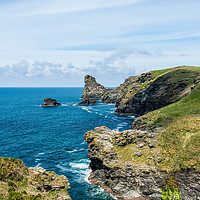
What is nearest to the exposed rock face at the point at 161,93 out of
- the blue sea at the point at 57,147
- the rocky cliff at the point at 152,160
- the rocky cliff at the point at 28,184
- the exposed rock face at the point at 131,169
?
the blue sea at the point at 57,147

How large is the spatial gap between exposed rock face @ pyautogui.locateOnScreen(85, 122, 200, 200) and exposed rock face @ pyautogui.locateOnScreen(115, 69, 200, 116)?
68.5 metres

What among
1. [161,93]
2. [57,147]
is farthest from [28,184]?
[161,93]

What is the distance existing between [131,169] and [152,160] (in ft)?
20.0

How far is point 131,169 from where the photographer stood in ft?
165

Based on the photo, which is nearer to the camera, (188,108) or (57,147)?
(188,108)

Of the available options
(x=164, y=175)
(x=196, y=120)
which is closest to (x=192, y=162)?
(x=164, y=175)

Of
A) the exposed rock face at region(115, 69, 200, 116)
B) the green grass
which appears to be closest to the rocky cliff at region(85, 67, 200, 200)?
the green grass

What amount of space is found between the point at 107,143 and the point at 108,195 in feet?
50.5

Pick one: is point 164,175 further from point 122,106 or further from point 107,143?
point 122,106

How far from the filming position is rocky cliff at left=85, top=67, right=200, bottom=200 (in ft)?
148

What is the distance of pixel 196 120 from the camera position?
60312 mm

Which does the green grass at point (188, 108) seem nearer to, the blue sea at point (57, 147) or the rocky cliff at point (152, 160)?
the rocky cliff at point (152, 160)

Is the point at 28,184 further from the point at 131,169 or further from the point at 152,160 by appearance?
the point at 152,160

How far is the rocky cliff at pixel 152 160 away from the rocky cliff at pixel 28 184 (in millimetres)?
16794
